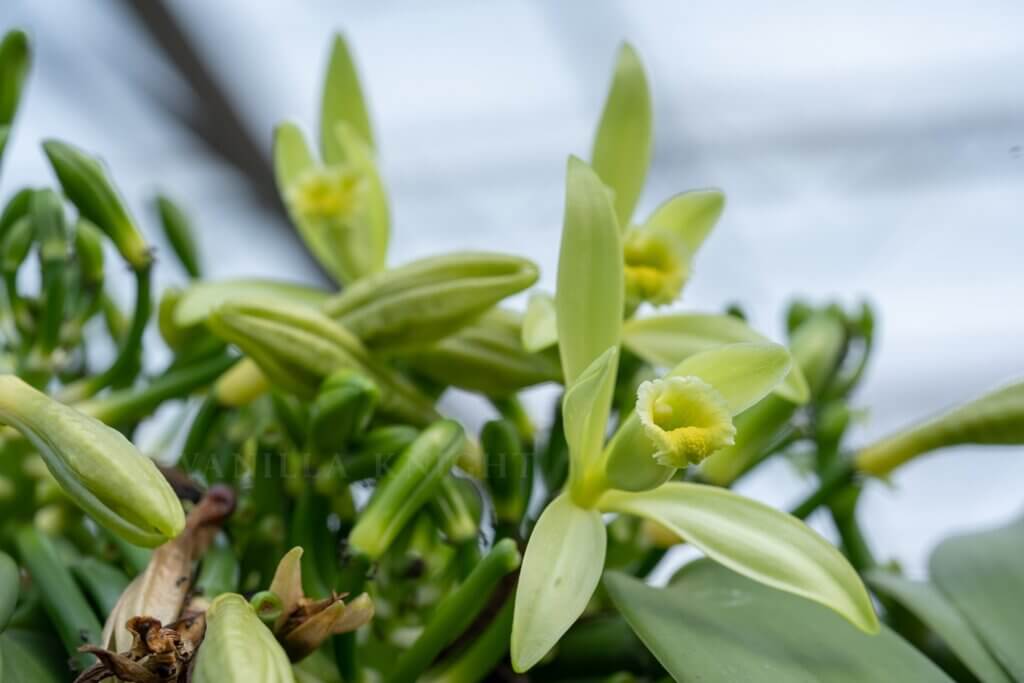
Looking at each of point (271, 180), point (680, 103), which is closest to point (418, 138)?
point (271, 180)

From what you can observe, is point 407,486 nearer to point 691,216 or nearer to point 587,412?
point 587,412

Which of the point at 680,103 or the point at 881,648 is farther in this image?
the point at 680,103

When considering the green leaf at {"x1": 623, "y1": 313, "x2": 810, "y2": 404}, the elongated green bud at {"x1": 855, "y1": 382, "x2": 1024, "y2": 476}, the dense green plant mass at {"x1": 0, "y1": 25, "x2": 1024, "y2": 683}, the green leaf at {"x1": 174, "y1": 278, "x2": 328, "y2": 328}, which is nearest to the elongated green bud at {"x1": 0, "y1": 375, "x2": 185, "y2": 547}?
the dense green plant mass at {"x1": 0, "y1": 25, "x2": 1024, "y2": 683}

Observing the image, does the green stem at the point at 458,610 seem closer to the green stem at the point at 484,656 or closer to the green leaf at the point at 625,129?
the green stem at the point at 484,656

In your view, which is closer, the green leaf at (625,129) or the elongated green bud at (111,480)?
the elongated green bud at (111,480)

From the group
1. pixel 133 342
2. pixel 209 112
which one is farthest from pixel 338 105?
pixel 209 112

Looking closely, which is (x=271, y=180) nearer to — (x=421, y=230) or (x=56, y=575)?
(x=421, y=230)

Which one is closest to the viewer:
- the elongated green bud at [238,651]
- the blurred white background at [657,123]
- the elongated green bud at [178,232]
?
the elongated green bud at [238,651]

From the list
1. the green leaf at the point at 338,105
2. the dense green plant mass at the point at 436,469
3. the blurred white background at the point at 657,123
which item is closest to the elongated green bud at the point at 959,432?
the dense green plant mass at the point at 436,469
